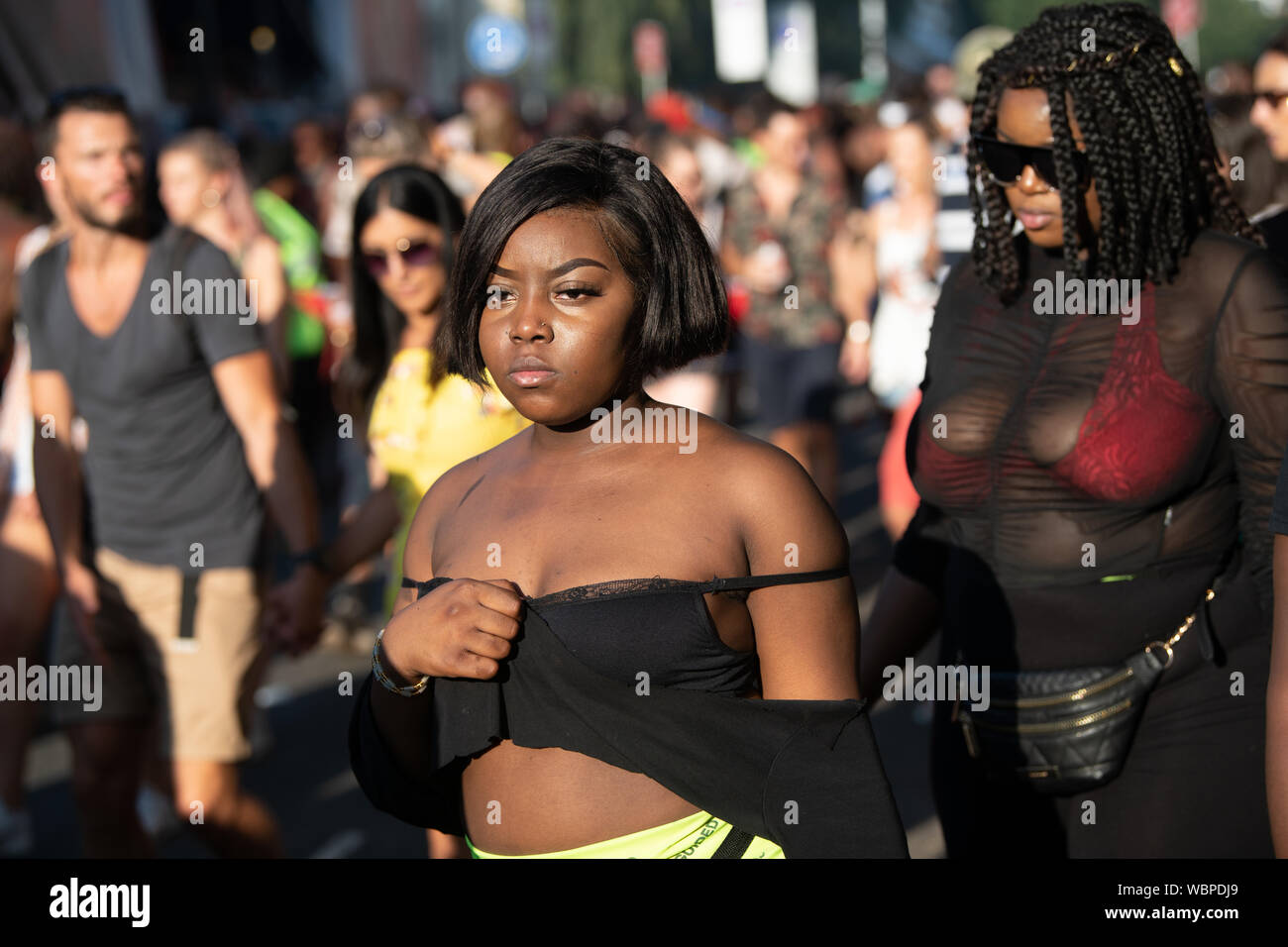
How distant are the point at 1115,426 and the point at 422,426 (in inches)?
76.6

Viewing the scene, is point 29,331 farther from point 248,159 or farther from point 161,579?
point 248,159

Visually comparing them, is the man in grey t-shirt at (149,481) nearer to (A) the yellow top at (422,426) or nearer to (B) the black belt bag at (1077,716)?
(A) the yellow top at (422,426)

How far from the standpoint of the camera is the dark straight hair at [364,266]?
14.6 feet

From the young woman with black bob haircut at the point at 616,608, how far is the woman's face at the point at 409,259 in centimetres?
208

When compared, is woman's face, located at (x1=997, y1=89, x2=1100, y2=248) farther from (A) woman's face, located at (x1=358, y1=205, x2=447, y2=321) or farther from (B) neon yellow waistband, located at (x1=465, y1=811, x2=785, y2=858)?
(A) woman's face, located at (x1=358, y1=205, x2=447, y2=321)

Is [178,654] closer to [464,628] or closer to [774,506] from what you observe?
[464,628]

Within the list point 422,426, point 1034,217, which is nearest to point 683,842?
point 1034,217

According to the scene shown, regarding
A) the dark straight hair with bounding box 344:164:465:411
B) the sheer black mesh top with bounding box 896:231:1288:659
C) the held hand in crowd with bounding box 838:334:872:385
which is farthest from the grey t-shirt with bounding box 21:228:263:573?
the held hand in crowd with bounding box 838:334:872:385

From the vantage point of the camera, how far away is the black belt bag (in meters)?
2.82

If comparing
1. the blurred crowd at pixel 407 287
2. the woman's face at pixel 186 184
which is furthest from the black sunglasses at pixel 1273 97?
the woman's face at pixel 186 184

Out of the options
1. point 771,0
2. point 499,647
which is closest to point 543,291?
point 499,647

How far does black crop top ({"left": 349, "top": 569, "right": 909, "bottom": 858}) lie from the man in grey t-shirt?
2.18 meters

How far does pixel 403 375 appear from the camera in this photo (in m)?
4.33

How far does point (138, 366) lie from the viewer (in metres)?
4.29
